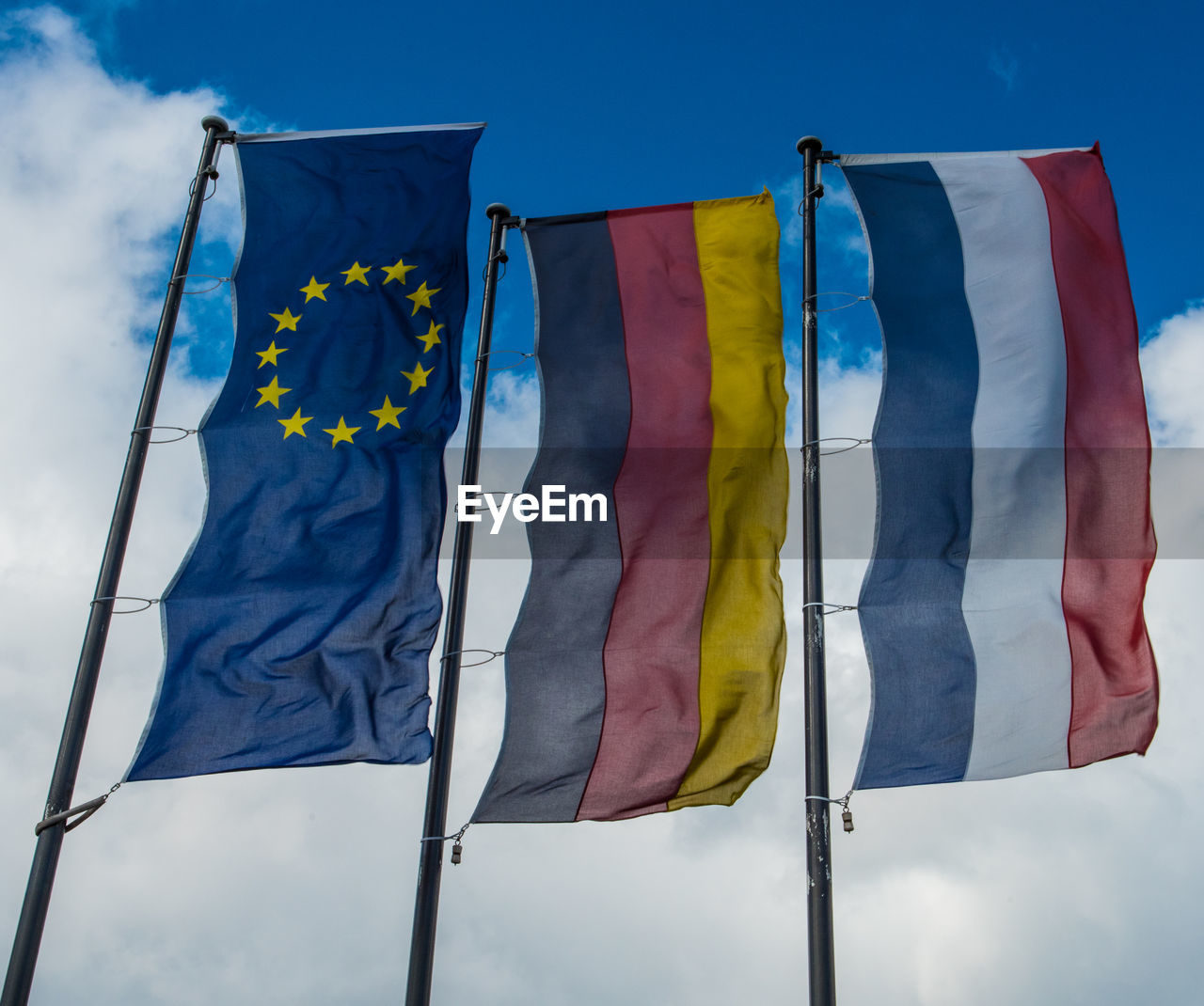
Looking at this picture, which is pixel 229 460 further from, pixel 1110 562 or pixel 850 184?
pixel 1110 562

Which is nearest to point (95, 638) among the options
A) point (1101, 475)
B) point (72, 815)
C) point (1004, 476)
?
point (72, 815)

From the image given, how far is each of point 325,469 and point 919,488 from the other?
5.53 metres

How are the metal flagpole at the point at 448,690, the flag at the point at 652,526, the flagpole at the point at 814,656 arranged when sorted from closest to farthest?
the flagpole at the point at 814,656, the metal flagpole at the point at 448,690, the flag at the point at 652,526

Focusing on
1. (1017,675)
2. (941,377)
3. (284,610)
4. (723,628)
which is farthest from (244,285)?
(1017,675)

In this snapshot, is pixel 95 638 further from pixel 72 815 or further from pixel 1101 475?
pixel 1101 475

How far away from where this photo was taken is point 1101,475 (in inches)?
435

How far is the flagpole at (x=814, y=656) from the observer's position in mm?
8914

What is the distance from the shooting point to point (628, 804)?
10422mm

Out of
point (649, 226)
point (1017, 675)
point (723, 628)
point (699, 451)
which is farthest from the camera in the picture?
point (649, 226)

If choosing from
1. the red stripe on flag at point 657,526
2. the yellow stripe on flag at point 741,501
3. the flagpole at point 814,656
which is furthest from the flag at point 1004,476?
the red stripe on flag at point 657,526

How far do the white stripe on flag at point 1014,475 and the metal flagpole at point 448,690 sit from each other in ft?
14.5

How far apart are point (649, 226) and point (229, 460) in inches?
200

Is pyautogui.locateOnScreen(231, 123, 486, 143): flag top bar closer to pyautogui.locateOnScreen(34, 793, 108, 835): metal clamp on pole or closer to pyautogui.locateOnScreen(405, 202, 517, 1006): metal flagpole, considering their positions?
pyautogui.locateOnScreen(405, 202, 517, 1006): metal flagpole

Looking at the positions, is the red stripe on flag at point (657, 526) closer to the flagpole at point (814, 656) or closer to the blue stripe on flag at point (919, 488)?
the flagpole at point (814, 656)
